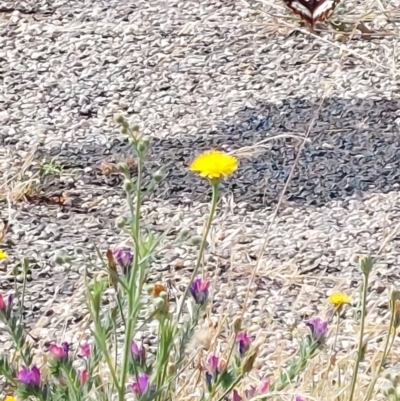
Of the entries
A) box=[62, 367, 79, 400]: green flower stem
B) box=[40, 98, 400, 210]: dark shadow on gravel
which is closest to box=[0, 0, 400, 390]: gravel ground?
box=[40, 98, 400, 210]: dark shadow on gravel

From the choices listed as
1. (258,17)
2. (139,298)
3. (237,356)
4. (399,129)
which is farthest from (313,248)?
(258,17)

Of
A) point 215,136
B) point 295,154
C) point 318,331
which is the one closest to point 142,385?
point 318,331

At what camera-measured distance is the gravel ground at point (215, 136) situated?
319 cm

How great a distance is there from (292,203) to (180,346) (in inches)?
77.0

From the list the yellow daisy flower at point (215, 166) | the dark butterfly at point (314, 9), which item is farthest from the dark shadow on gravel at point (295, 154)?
the yellow daisy flower at point (215, 166)

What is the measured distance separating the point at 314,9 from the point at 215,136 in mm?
1032

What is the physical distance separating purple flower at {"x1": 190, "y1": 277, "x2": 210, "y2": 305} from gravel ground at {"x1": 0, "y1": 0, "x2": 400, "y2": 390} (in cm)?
99

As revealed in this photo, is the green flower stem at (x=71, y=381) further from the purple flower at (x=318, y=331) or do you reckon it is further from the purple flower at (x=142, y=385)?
the purple flower at (x=318, y=331)

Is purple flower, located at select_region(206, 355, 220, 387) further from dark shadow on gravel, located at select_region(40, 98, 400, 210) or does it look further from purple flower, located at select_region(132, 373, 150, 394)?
Answer: dark shadow on gravel, located at select_region(40, 98, 400, 210)

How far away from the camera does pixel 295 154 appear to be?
400 centimetres

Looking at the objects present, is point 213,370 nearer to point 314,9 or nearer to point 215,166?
point 215,166

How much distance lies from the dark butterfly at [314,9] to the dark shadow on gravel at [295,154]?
1.92 ft

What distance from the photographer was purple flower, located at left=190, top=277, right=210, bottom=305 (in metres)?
1.82

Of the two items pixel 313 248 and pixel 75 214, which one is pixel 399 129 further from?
pixel 75 214
